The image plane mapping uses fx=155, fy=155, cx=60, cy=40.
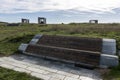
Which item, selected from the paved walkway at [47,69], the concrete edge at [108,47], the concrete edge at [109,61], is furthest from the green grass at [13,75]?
the concrete edge at [108,47]

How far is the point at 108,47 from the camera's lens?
8.52 m

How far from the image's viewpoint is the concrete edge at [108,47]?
26.8 ft

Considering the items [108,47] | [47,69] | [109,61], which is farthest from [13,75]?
[108,47]

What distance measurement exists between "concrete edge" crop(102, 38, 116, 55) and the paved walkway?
1.71 meters

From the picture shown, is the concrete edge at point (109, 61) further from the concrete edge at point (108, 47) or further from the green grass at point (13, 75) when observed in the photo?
the green grass at point (13, 75)

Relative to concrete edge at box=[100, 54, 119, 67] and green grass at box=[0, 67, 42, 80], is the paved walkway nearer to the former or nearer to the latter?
green grass at box=[0, 67, 42, 80]

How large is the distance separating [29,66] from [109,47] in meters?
4.40

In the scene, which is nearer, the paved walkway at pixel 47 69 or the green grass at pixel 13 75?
the green grass at pixel 13 75

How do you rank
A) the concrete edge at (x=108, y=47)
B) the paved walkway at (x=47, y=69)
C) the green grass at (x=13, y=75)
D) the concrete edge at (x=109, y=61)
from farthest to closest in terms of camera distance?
the concrete edge at (x=108, y=47) → the concrete edge at (x=109, y=61) → the paved walkway at (x=47, y=69) → the green grass at (x=13, y=75)

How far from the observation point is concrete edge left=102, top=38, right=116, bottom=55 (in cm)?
818

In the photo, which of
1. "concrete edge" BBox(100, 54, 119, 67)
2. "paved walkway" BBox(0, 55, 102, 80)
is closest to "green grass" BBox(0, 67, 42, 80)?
"paved walkway" BBox(0, 55, 102, 80)

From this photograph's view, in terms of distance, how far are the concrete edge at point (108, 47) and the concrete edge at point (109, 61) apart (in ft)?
2.26

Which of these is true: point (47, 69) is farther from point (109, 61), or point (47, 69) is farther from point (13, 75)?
point (109, 61)

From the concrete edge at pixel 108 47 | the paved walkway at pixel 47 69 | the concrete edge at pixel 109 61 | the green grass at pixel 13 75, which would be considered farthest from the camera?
the concrete edge at pixel 108 47
